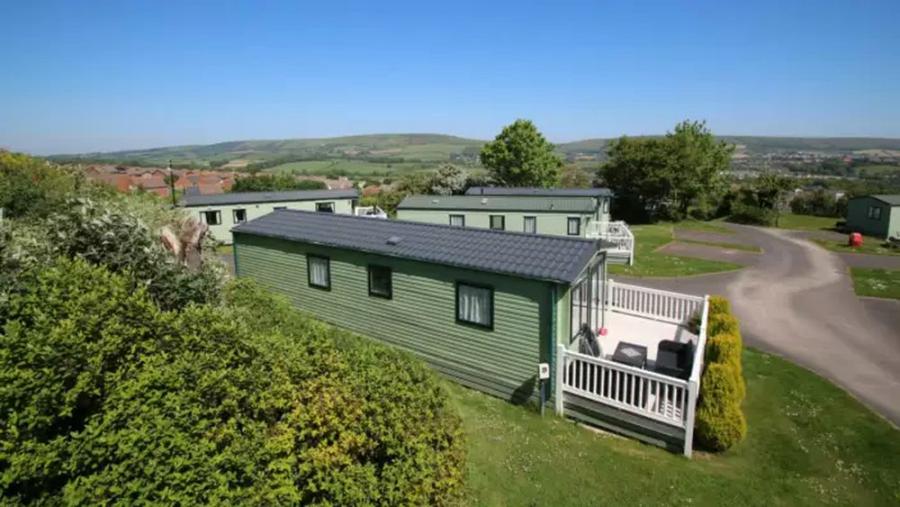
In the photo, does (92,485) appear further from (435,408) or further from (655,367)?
(655,367)

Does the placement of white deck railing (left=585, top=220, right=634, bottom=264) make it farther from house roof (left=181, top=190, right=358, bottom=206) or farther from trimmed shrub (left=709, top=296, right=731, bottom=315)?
house roof (left=181, top=190, right=358, bottom=206)

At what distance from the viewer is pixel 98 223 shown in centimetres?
750

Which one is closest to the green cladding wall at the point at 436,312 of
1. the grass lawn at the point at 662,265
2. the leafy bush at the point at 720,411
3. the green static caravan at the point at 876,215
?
the leafy bush at the point at 720,411

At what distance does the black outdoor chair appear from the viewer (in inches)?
373

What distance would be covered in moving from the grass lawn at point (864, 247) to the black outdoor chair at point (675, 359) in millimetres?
24591

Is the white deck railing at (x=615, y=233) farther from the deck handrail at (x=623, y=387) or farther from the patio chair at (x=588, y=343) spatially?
the deck handrail at (x=623, y=387)

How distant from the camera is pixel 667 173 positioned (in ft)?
134

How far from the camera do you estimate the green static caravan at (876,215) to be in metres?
31.1

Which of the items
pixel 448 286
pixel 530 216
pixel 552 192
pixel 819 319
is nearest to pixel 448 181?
pixel 552 192

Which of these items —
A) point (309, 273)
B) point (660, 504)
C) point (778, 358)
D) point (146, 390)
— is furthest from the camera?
point (309, 273)

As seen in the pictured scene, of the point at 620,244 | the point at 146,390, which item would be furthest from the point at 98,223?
the point at 620,244

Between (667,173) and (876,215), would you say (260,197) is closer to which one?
(667,173)

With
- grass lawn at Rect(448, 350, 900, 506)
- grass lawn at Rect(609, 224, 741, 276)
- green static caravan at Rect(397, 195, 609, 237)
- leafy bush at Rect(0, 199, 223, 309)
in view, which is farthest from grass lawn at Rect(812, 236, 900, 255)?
leafy bush at Rect(0, 199, 223, 309)

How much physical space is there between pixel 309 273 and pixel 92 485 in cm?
1018
